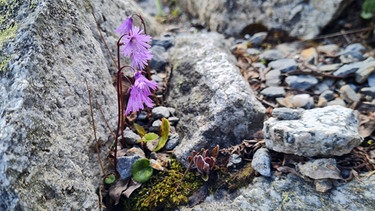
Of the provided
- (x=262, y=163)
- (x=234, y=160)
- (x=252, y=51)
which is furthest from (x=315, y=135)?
(x=252, y=51)

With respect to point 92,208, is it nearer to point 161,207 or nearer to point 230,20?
point 161,207

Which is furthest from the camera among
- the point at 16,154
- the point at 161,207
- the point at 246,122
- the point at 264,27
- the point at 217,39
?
the point at 264,27

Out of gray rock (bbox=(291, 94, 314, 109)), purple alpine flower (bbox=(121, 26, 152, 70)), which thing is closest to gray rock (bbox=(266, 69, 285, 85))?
gray rock (bbox=(291, 94, 314, 109))

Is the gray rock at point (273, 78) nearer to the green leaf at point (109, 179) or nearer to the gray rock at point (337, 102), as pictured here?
the gray rock at point (337, 102)

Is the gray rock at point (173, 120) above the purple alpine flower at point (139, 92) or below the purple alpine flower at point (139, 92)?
below

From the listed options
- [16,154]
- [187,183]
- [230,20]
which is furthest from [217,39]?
[16,154]

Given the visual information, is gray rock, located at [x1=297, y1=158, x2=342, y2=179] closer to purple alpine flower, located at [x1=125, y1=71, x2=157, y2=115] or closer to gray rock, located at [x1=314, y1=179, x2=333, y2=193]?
gray rock, located at [x1=314, y1=179, x2=333, y2=193]

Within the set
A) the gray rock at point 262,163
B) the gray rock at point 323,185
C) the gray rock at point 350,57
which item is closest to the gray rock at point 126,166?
the gray rock at point 262,163
